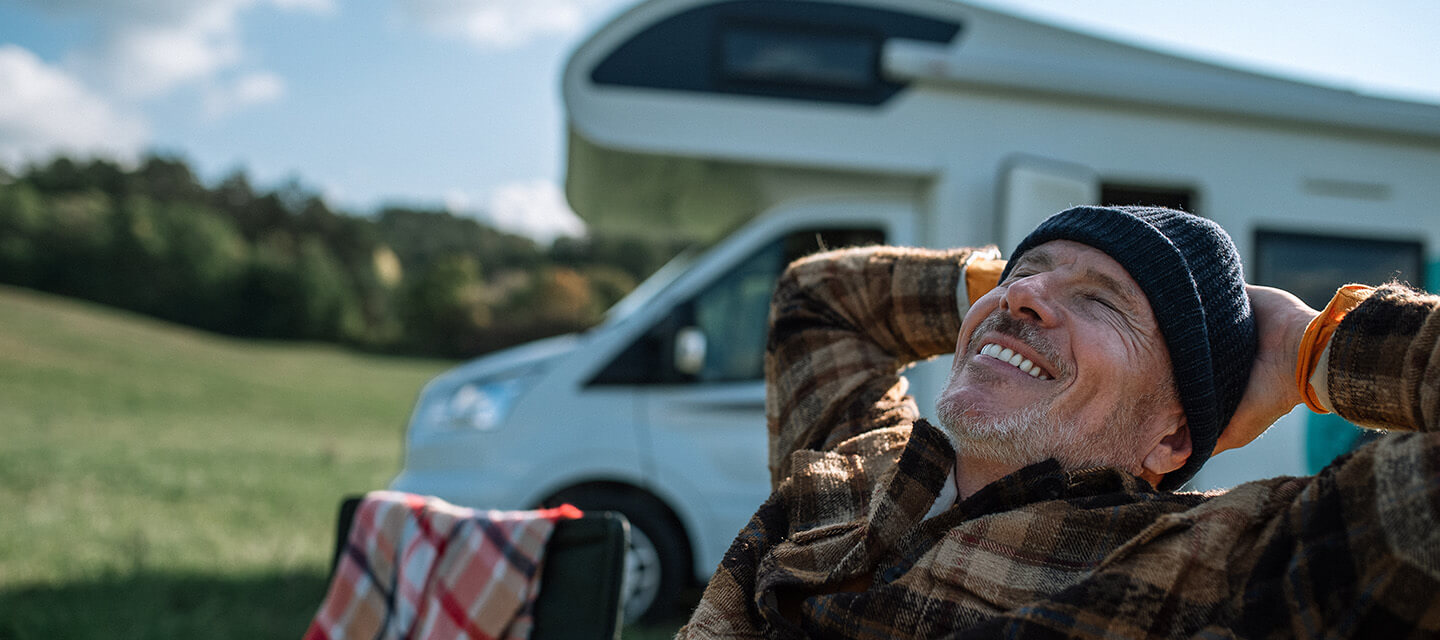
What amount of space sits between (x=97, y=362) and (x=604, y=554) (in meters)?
22.8

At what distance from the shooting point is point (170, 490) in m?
7.37

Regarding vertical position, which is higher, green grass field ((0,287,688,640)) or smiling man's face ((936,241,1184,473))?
smiling man's face ((936,241,1184,473))

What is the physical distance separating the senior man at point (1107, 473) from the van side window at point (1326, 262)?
9.70ft

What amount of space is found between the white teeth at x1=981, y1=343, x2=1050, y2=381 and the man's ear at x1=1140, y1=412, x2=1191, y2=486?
201 mm

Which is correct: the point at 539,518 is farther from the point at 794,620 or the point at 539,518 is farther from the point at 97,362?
the point at 97,362

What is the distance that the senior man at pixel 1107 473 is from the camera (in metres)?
0.96

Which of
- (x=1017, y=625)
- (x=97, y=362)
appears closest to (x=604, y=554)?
(x=1017, y=625)

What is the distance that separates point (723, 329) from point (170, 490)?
5.46 metres

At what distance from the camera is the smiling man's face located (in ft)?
4.55

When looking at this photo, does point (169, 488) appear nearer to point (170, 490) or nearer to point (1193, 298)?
point (170, 490)

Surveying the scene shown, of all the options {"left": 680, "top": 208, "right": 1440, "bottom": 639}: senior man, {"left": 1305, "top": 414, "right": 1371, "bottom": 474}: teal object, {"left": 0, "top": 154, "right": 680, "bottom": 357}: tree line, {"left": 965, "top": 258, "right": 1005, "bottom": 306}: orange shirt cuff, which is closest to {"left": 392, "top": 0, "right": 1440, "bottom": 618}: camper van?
{"left": 1305, "top": 414, "right": 1371, "bottom": 474}: teal object

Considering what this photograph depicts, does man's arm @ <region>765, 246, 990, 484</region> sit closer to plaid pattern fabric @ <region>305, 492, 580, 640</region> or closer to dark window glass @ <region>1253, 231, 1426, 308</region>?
plaid pattern fabric @ <region>305, 492, 580, 640</region>

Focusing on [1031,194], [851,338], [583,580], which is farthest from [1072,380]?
[1031,194]

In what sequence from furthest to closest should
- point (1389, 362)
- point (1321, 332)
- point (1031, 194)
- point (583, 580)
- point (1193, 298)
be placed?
point (1031, 194)
point (583, 580)
point (1193, 298)
point (1321, 332)
point (1389, 362)
